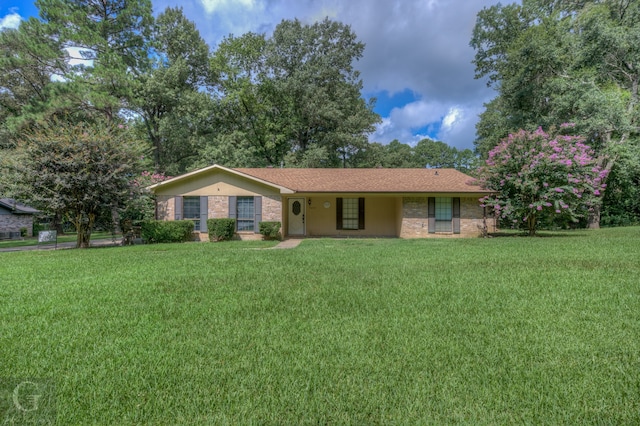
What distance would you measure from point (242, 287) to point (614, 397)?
4.68 m

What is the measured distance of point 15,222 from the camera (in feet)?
73.4

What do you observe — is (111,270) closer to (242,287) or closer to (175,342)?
(242,287)

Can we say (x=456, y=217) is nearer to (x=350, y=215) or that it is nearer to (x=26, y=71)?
(x=350, y=215)

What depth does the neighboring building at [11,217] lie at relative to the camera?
69.7 feet

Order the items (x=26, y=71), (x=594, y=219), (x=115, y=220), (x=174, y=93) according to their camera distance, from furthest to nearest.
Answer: (x=174, y=93) → (x=26, y=71) → (x=594, y=219) → (x=115, y=220)

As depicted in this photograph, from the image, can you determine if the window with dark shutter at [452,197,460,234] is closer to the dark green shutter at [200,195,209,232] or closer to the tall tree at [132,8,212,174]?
the dark green shutter at [200,195,209,232]

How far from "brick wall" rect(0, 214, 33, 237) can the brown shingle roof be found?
17662 mm

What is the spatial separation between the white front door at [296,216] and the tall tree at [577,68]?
1376cm

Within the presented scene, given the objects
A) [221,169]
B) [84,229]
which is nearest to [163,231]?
[84,229]

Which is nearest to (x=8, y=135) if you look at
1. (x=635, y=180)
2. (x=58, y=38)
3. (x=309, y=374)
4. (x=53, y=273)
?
(x=58, y=38)

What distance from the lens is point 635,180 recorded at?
21.1 m

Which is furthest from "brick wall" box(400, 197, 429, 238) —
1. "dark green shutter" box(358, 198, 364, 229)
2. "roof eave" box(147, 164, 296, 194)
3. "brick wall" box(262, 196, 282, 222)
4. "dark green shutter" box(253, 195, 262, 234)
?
"dark green shutter" box(253, 195, 262, 234)

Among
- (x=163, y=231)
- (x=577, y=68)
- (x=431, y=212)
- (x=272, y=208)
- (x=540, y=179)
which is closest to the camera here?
(x=540, y=179)

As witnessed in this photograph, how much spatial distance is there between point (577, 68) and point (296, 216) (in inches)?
655
